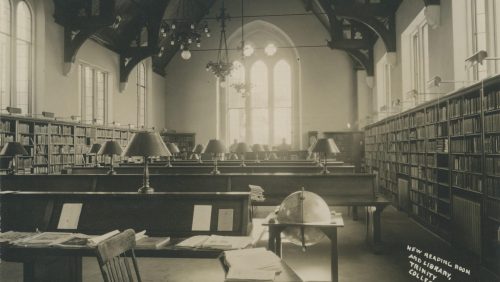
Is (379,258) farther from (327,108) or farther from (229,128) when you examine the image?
(229,128)

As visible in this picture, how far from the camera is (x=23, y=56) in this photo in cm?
870

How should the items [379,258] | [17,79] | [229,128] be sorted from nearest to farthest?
[379,258] < [17,79] < [229,128]

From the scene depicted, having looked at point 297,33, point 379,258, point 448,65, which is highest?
point 297,33

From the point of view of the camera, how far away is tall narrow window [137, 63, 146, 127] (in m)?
14.3

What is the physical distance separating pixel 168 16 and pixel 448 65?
34.0ft

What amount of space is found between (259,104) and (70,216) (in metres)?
13.6

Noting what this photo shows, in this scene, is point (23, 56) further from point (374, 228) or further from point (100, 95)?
point (374, 228)

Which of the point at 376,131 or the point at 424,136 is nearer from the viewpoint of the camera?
the point at 424,136

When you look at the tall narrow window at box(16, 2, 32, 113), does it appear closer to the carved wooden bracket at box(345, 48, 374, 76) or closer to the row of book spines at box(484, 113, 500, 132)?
the row of book spines at box(484, 113, 500, 132)

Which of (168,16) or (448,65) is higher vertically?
(168,16)

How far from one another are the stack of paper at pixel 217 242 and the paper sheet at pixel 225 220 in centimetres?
23

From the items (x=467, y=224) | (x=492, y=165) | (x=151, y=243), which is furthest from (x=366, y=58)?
(x=151, y=243)

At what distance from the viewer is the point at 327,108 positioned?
1545 centimetres

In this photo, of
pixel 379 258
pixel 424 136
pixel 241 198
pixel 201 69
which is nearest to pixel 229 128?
pixel 201 69
